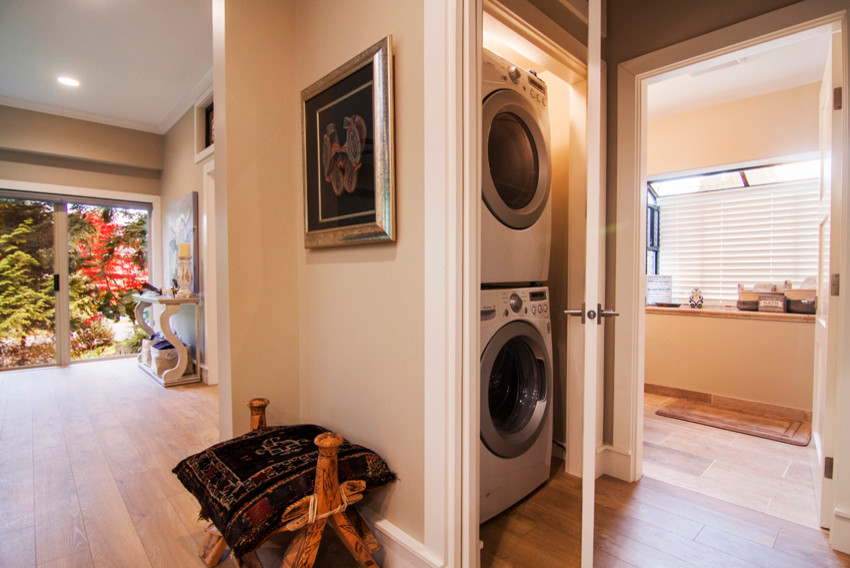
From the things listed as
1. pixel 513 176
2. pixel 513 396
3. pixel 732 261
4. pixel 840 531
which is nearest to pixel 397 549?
pixel 513 396

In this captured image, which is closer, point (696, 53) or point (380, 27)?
point (380, 27)

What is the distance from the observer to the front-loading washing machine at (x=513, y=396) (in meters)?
1.72

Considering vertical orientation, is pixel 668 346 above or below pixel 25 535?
above

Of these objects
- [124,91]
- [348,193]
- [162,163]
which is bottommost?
[348,193]

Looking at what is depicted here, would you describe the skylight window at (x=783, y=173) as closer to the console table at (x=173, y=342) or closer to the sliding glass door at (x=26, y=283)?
the console table at (x=173, y=342)

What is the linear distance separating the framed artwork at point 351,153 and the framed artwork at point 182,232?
303 cm

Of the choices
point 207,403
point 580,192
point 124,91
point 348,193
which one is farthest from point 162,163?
point 580,192

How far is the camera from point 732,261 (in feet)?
12.8

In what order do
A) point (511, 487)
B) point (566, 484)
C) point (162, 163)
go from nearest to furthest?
point (511, 487) → point (566, 484) → point (162, 163)

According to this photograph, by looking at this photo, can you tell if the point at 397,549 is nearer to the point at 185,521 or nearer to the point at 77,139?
the point at 185,521

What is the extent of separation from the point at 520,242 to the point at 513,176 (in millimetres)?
314

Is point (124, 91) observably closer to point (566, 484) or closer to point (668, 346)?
point (566, 484)

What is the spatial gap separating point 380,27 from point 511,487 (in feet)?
6.47

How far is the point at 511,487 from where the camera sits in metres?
1.86
